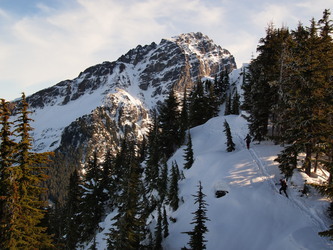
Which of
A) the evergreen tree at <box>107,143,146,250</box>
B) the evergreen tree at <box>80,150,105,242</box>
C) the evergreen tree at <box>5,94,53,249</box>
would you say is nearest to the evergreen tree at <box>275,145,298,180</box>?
the evergreen tree at <box>107,143,146,250</box>

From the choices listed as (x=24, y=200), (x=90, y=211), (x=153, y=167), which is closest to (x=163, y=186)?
(x=153, y=167)

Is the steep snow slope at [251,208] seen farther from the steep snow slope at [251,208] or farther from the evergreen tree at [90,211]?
the evergreen tree at [90,211]

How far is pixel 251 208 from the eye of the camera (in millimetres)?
18766

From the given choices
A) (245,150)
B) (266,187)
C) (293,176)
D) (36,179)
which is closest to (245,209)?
(266,187)

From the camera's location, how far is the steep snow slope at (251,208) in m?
15.0

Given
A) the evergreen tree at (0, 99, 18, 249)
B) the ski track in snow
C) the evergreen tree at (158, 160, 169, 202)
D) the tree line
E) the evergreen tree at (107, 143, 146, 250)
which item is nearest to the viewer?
the evergreen tree at (0, 99, 18, 249)

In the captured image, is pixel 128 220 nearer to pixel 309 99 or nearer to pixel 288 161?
pixel 288 161

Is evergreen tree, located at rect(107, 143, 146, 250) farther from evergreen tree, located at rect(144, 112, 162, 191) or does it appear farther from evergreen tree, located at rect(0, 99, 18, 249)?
evergreen tree, located at rect(144, 112, 162, 191)

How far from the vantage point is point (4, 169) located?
12.8 m

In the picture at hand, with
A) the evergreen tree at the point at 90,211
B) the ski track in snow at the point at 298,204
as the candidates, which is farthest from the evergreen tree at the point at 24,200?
the evergreen tree at the point at 90,211

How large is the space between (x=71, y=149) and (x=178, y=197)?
175 meters

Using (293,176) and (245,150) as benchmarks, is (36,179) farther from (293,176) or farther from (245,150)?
(245,150)

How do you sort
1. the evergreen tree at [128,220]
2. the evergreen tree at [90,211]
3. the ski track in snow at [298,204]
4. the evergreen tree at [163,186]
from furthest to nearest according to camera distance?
the evergreen tree at [90,211]
the evergreen tree at [163,186]
the evergreen tree at [128,220]
the ski track in snow at [298,204]

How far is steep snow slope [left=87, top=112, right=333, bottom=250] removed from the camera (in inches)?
589
